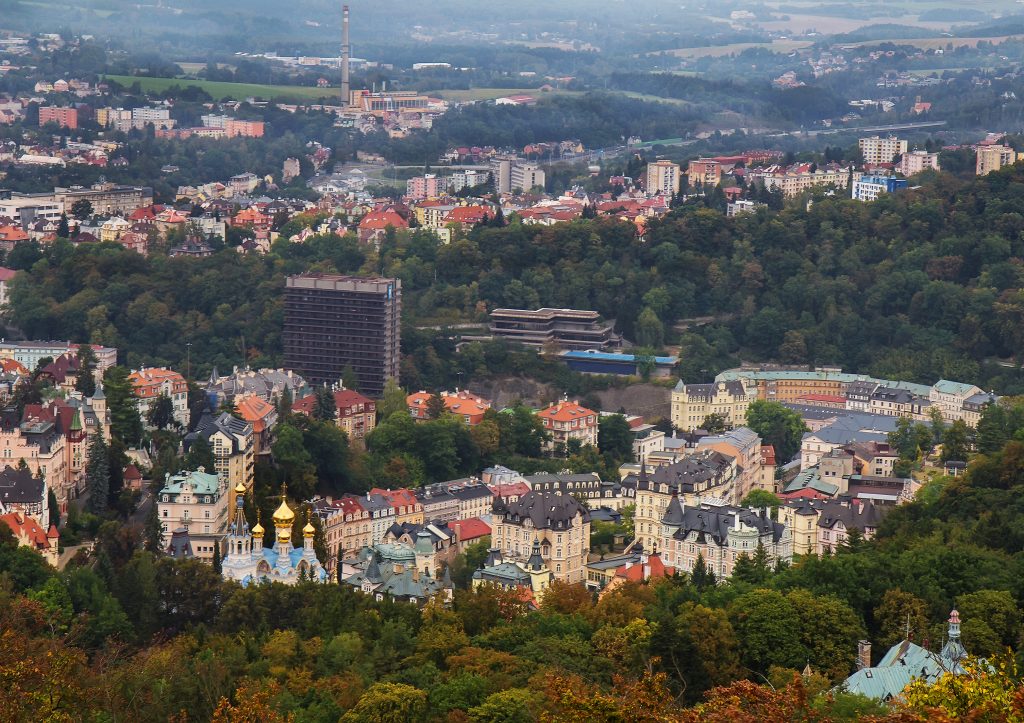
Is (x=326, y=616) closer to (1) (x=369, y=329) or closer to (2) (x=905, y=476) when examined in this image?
(2) (x=905, y=476)

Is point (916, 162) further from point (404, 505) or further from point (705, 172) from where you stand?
point (404, 505)

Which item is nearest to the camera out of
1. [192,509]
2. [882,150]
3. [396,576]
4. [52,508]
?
[396,576]

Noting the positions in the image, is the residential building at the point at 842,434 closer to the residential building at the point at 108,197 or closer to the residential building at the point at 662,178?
the residential building at the point at 108,197

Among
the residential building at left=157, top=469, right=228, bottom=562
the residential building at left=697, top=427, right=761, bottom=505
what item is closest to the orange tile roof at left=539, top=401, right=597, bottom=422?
the residential building at left=697, top=427, right=761, bottom=505

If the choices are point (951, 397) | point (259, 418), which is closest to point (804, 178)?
A: point (951, 397)

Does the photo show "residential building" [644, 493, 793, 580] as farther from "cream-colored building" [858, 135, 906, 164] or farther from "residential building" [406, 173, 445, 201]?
"residential building" [406, 173, 445, 201]

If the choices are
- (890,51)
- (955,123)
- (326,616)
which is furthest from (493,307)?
(890,51)
